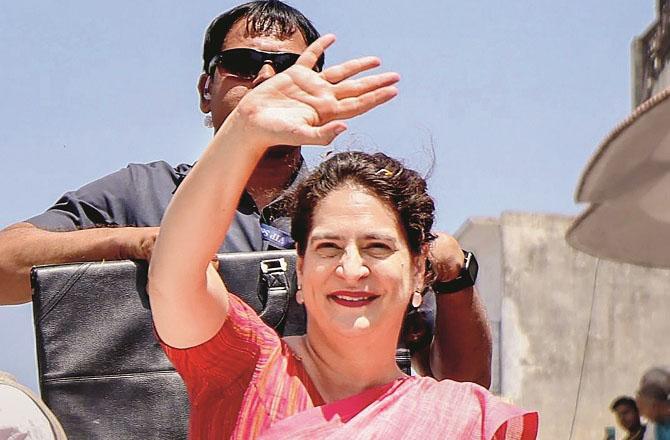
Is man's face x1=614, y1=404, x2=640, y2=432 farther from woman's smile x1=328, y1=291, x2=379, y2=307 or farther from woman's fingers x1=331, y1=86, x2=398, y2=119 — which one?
woman's fingers x1=331, y1=86, x2=398, y2=119

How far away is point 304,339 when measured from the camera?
2.33 meters

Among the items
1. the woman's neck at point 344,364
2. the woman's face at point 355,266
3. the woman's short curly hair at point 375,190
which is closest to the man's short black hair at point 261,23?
the woman's short curly hair at point 375,190

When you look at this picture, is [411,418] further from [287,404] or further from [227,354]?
[227,354]

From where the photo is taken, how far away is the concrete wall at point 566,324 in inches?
488

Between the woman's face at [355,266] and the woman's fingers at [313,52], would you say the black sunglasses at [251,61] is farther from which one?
the woman's fingers at [313,52]

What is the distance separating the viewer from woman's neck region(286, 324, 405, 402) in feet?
7.38

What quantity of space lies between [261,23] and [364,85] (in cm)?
119

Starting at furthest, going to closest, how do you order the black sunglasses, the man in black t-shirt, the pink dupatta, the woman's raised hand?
the black sunglasses → the man in black t-shirt → the pink dupatta → the woman's raised hand

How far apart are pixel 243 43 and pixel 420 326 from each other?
0.85m

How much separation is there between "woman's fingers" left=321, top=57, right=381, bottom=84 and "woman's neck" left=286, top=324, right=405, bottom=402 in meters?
0.47

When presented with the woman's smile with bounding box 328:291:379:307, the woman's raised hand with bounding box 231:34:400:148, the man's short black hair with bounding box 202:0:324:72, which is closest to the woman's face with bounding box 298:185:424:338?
the woman's smile with bounding box 328:291:379:307

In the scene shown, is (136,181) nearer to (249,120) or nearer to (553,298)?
(249,120)

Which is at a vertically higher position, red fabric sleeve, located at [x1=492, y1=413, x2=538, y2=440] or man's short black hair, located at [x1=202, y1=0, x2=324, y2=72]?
man's short black hair, located at [x1=202, y1=0, x2=324, y2=72]

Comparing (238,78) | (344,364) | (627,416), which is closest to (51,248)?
(238,78)
